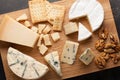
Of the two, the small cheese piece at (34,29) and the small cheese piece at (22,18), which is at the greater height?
the small cheese piece at (22,18)

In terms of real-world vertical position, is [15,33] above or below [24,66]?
above

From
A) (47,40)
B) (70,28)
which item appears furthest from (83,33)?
(47,40)

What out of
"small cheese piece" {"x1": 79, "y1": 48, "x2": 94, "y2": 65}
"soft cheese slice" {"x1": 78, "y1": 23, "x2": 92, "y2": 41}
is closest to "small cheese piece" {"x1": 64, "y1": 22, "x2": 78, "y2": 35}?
"soft cheese slice" {"x1": 78, "y1": 23, "x2": 92, "y2": 41}

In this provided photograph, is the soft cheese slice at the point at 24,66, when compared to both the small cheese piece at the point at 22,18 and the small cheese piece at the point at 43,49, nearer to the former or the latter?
the small cheese piece at the point at 43,49

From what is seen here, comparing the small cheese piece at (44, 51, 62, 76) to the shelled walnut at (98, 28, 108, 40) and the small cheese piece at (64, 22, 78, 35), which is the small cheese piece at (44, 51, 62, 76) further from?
the shelled walnut at (98, 28, 108, 40)

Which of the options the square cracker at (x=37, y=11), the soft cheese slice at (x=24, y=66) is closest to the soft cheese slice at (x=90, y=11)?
the square cracker at (x=37, y=11)

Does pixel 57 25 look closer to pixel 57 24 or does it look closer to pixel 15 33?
pixel 57 24
